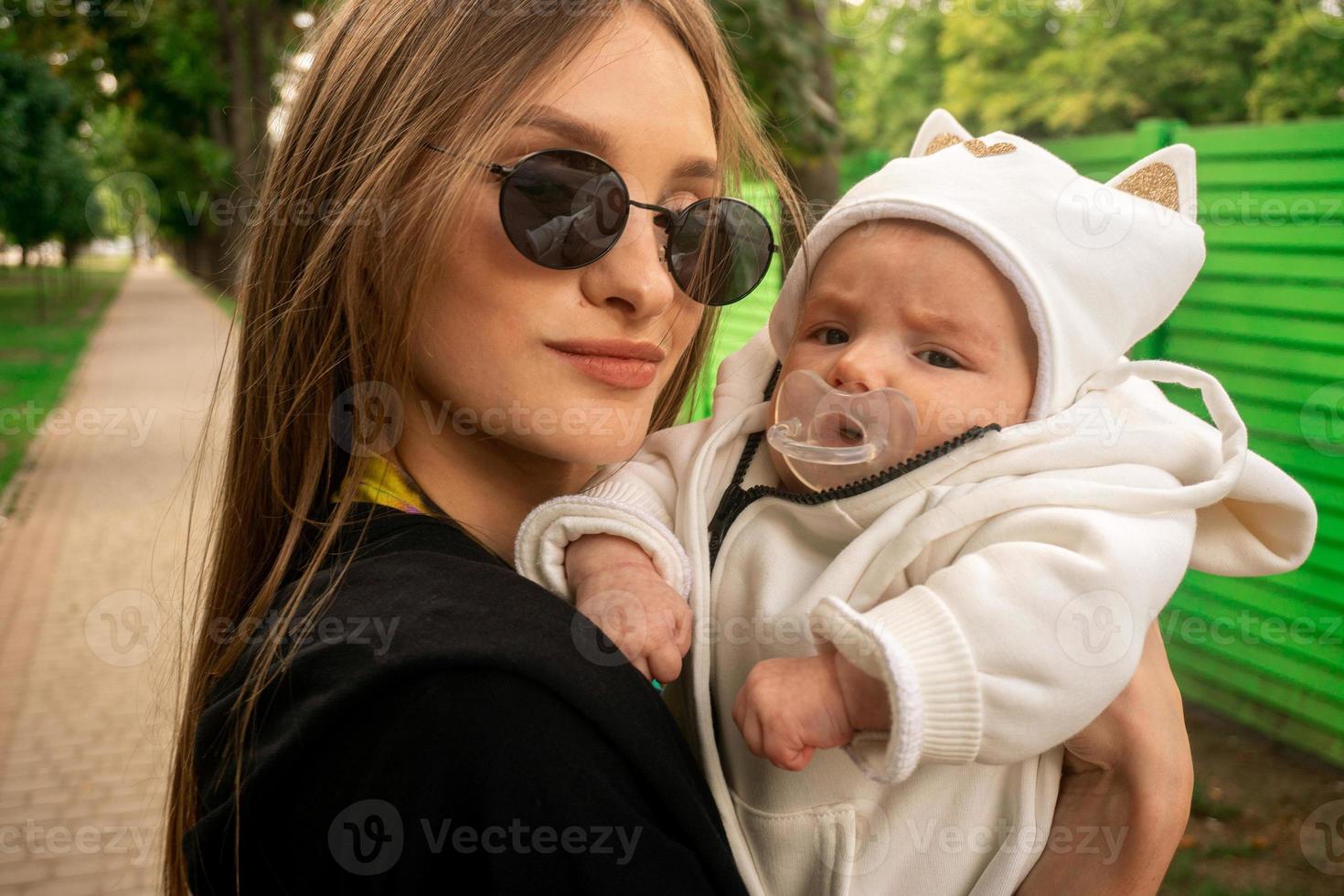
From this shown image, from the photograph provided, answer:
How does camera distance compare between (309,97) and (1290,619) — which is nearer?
(309,97)

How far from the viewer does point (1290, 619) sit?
4879 millimetres

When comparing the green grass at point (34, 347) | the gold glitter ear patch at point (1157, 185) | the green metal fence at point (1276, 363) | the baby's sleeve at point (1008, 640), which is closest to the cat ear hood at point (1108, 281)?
the gold glitter ear patch at point (1157, 185)

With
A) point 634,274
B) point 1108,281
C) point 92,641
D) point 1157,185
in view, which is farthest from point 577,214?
point 92,641

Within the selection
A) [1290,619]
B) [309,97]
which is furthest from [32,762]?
[1290,619]

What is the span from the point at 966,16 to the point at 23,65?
31178 mm

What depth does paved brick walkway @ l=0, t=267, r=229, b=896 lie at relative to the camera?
462cm

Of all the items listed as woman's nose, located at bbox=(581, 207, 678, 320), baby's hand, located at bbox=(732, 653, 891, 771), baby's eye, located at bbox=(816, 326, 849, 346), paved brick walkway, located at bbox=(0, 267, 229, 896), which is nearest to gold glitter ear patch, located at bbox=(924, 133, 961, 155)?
baby's eye, located at bbox=(816, 326, 849, 346)

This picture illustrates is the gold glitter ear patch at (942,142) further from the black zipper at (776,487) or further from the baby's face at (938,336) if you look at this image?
the black zipper at (776,487)

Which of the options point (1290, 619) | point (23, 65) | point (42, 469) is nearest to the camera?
point (1290, 619)

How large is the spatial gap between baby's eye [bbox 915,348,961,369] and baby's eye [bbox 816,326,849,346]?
141mm

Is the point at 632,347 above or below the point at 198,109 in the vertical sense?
above

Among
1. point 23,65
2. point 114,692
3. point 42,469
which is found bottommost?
point 42,469

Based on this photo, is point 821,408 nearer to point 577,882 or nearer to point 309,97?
point 577,882

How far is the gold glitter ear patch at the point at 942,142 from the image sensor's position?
76.4 inches
